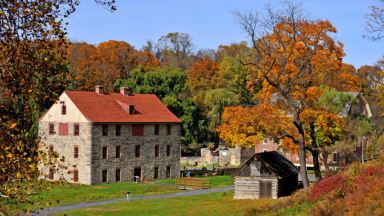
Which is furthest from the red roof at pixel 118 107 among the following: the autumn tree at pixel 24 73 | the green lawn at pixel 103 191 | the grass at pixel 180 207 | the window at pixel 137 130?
the autumn tree at pixel 24 73

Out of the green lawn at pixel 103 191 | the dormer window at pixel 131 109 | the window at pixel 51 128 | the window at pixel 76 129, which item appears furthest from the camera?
the dormer window at pixel 131 109

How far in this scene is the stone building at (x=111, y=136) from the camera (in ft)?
182

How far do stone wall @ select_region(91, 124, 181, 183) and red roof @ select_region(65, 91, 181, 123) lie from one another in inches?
35.4

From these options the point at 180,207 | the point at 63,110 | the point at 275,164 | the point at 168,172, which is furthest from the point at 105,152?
the point at 275,164

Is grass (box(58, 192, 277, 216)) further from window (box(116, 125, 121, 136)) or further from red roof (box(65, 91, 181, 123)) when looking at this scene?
red roof (box(65, 91, 181, 123))

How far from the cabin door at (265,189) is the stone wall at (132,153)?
63.0ft

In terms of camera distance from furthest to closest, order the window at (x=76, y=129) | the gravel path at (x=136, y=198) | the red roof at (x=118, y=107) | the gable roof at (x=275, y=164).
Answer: the red roof at (x=118, y=107) < the window at (x=76, y=129) < the gable roof at (x=275, y=164) < the gravel path at (x=136, y=198)

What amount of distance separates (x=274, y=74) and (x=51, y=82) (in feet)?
93.1

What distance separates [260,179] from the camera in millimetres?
44469

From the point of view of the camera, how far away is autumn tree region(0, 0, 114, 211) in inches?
460

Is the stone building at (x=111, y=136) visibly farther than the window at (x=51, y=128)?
No

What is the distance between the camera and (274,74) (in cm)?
3922

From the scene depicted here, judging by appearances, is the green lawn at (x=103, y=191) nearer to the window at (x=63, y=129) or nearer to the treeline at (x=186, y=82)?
the window at (x=63, y=129)

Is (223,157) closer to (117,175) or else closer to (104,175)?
(117,175)
